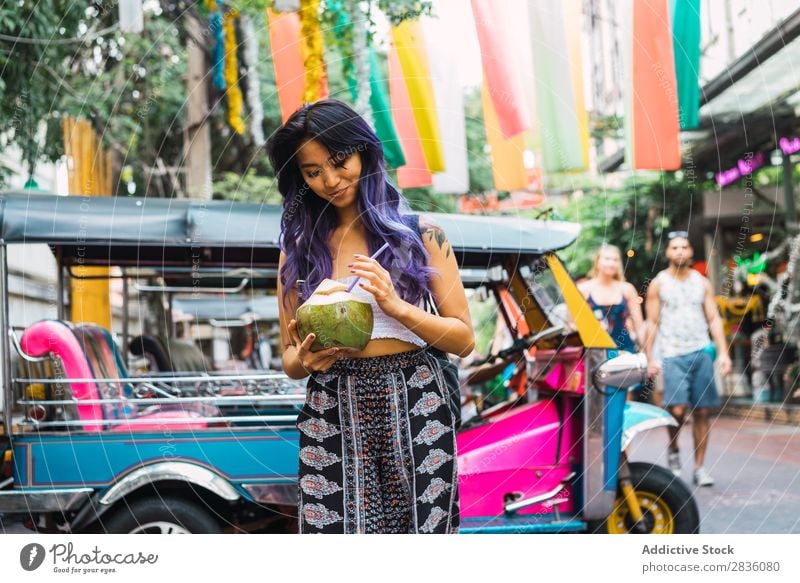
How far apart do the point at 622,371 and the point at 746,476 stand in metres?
3.23

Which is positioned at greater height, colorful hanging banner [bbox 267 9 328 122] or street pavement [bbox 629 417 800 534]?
colorful hanging banner [bbox 267 9 328 122]

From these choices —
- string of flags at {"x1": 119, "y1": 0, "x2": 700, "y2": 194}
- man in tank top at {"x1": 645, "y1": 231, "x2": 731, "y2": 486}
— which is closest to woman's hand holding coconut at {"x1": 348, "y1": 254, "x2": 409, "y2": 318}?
string of flags at {"x1": 119, "y1": 0, "x2": 700, "y2": 194}

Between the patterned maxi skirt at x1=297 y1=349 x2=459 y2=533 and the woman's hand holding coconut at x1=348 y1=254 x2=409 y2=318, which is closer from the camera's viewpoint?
the woman's hand holding coconut at x1=348 y1=254 x2=409 y2=318

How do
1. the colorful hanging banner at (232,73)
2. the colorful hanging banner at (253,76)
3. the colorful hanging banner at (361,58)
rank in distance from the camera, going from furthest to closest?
the colorful hanging banner at (253,76)
the colorful hanging banner at (232,73)
the colorful hanging banner at (361,58)

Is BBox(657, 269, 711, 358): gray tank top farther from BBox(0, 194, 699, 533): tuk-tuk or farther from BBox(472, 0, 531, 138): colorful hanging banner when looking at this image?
BBox(472, 0, 531, 138): colorful hanging banner

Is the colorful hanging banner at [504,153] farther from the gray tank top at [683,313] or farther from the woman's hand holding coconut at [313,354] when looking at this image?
the woman's hand holding coconut at [313,354]

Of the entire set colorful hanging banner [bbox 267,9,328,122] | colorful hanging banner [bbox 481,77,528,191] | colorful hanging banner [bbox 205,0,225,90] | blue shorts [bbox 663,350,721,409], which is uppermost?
colorful hanging banner [bbox 205,0,225,90]

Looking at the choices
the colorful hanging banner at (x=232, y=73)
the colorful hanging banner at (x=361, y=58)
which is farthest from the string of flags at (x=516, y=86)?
the colorful hanging banner at (x=232, y=73)

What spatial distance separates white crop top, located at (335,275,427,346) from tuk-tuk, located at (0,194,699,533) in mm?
1187

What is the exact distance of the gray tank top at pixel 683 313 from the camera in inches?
217

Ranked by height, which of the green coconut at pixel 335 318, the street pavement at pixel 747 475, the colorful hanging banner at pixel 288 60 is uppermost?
the colorful hanging banner at pixel 288 60

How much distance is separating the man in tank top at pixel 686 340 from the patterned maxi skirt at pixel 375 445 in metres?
2.91

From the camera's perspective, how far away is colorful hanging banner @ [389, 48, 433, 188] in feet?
15.4

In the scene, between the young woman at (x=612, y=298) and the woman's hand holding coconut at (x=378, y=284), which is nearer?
the woman's hand holding coconut at (x=378, y=284)
